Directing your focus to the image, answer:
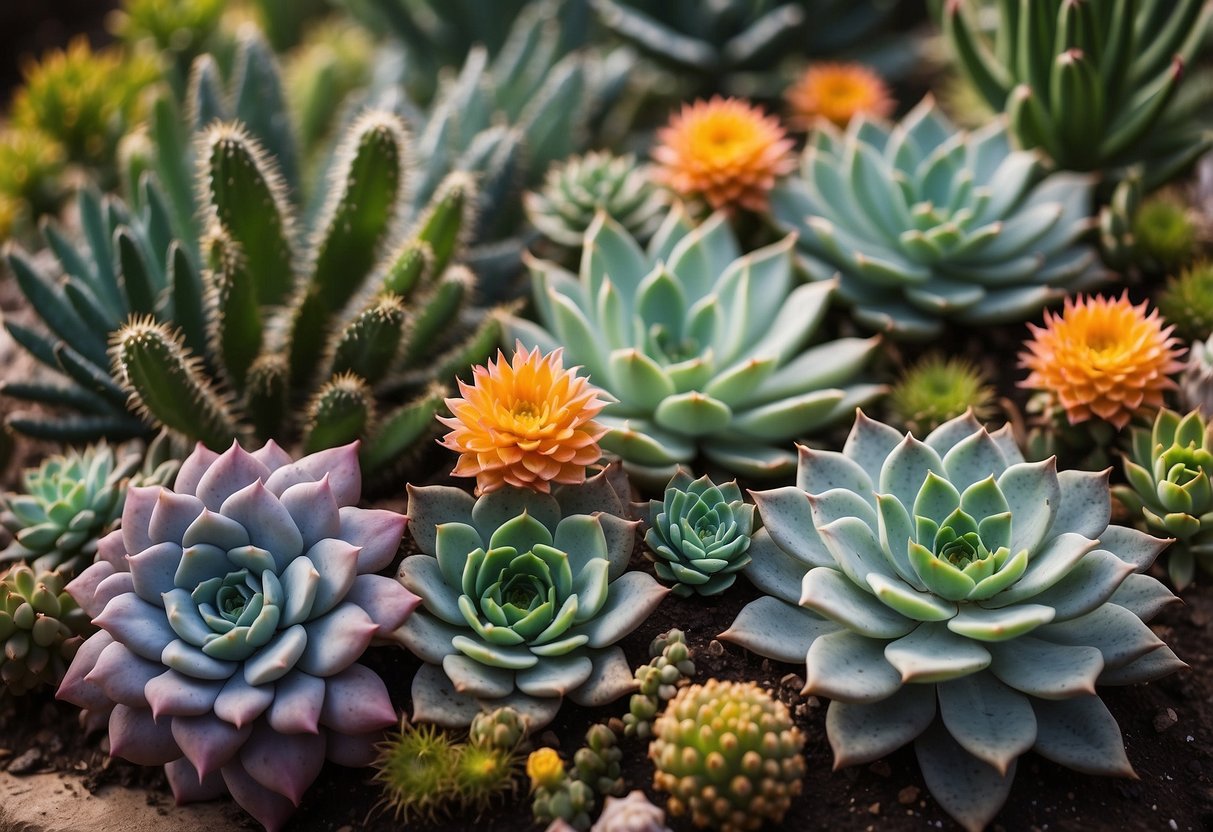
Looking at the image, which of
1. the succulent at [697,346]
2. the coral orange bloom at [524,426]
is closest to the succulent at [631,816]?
the coral orange bloom at [524,426]

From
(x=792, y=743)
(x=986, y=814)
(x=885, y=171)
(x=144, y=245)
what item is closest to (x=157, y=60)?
(x=144, y=245)

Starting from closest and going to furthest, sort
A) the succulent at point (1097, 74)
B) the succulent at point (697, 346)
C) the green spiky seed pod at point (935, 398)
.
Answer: the succulent at point (697, 346) < the green spiky seed pod at point (935, 398) < the succulent at point (1097, 74)

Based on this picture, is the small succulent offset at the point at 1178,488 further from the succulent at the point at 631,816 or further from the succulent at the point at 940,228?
the succulent at the point at 631,816

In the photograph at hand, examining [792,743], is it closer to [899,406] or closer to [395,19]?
[899,406]

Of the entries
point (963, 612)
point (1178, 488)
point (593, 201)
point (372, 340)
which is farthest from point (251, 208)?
point (1178, 488)

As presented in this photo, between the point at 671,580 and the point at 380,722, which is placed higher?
the point at 380,722

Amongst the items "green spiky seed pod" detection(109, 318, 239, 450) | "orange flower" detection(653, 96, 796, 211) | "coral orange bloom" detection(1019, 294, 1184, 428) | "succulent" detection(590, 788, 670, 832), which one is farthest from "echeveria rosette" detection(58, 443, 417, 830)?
"coral orange bloom" detection(1019, 294, 1184, 428)

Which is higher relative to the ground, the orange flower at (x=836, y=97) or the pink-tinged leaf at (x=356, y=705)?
the orange flower at (x=836, y=97)
